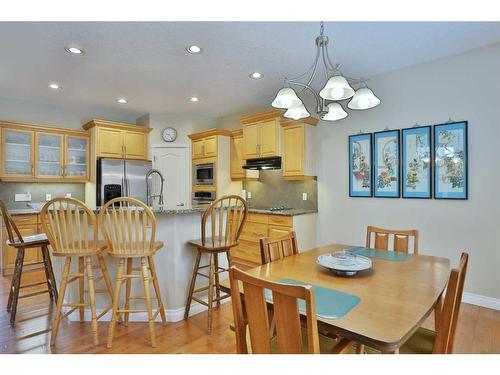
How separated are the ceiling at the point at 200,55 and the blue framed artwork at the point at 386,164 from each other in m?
0.81

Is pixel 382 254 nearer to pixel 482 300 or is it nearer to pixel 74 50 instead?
pixel 482 300

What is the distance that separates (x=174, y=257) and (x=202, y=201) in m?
2.81

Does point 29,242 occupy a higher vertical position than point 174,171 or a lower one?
lower

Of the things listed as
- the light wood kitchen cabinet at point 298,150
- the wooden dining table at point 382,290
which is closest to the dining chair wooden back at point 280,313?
the wooden dining table at point 382,290

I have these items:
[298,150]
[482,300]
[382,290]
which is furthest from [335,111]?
[482,300]

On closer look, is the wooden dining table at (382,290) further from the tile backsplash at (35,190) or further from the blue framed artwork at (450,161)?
the tile backsplash at (35,190)

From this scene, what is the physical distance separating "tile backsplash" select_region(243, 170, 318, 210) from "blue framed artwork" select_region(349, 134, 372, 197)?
0.60m

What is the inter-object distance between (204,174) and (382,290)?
423 centimetres

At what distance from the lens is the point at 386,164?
3.52 meters

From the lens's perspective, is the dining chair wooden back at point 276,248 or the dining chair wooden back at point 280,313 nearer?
the dining chair wooden back at point 280,313

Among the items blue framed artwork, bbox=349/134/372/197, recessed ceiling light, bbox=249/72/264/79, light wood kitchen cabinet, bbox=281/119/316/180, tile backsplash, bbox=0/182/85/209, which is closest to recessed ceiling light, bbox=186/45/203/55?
recessed ceiling light, bbox=249/72/264/79

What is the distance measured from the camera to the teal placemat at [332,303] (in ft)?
3.75

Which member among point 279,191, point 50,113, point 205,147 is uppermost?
point 50,113
